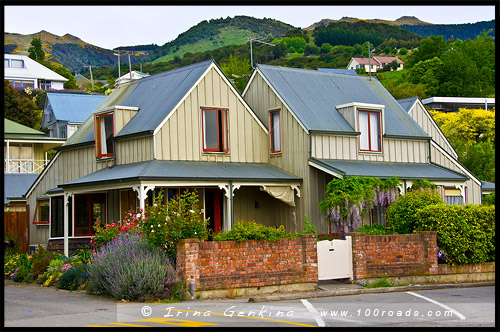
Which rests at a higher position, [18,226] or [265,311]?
[18,226]

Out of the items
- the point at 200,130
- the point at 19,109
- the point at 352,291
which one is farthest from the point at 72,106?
the point at 352,291

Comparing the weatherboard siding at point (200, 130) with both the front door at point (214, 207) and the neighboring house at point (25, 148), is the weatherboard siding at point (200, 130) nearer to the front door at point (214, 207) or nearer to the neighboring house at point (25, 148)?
the front door at point (214, 207)

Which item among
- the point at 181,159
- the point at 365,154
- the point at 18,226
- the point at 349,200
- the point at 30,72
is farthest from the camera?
the point at 30,72

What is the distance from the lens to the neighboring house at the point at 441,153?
32531 millimetres

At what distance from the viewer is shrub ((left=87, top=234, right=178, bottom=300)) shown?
19.2 m

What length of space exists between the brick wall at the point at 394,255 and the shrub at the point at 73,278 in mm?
7855

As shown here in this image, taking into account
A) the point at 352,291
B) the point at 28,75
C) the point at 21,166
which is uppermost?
the point at 28,75

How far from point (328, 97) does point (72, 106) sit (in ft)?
103

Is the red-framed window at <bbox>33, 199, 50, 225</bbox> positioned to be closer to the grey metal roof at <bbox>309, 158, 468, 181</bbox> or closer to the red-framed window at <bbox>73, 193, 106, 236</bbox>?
the red-framed window at <bbox>73, 193, 106, 236</bbox>

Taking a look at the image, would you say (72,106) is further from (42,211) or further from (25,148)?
(42,211)

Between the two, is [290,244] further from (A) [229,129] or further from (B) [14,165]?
(B) [14,165]

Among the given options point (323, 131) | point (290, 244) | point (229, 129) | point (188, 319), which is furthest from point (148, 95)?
point (188, 319)

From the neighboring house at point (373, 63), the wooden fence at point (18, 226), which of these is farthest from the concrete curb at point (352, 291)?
the neighboring house at point (373, 63)

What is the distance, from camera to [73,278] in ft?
74.0
